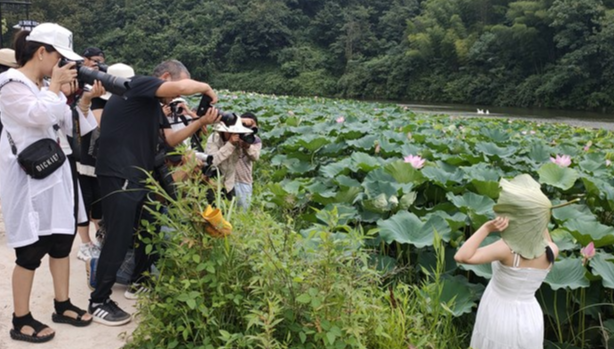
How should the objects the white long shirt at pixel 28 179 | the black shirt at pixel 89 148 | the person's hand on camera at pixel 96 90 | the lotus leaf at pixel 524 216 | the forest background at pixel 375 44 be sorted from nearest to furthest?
the lotus leaf at pixel 524 216
the white long shirt at pixel 28 179
the person's hand on camera at pixel 96 90
the black shirt at pixel 89 148
the forest background at pixel 375 44

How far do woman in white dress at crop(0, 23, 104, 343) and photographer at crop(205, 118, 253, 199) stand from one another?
116 centimetres

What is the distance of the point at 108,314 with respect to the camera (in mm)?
2938

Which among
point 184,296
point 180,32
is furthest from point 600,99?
point 180,32

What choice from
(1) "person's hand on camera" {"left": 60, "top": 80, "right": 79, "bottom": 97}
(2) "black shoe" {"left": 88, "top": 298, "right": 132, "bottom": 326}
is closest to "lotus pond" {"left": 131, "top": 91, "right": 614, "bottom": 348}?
(2) "black shoe" {"left": 88, "top": 298, "right": 132, "bottom": 326}

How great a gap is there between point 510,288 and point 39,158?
2235mm

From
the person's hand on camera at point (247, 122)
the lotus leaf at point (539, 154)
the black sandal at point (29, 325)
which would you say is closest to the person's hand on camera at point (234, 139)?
the person's hand on camera at point (247, 122)

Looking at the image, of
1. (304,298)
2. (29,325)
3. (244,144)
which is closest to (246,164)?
(244,144)

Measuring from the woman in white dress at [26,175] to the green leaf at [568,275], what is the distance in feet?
7.94

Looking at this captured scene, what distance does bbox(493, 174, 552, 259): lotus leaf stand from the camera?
2131mm

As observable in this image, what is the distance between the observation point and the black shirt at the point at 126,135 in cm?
289

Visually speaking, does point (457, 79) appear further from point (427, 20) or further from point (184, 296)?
point (184, 296)

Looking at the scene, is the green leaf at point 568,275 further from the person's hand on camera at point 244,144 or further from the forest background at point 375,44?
the forest background at point 375,44

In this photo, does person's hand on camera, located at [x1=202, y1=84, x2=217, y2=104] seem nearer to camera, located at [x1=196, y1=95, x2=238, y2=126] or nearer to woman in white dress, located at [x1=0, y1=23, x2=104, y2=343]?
camera, located at [x1=196, y1=95, x2=238, y2=126]

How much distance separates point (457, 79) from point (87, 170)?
34469mm
